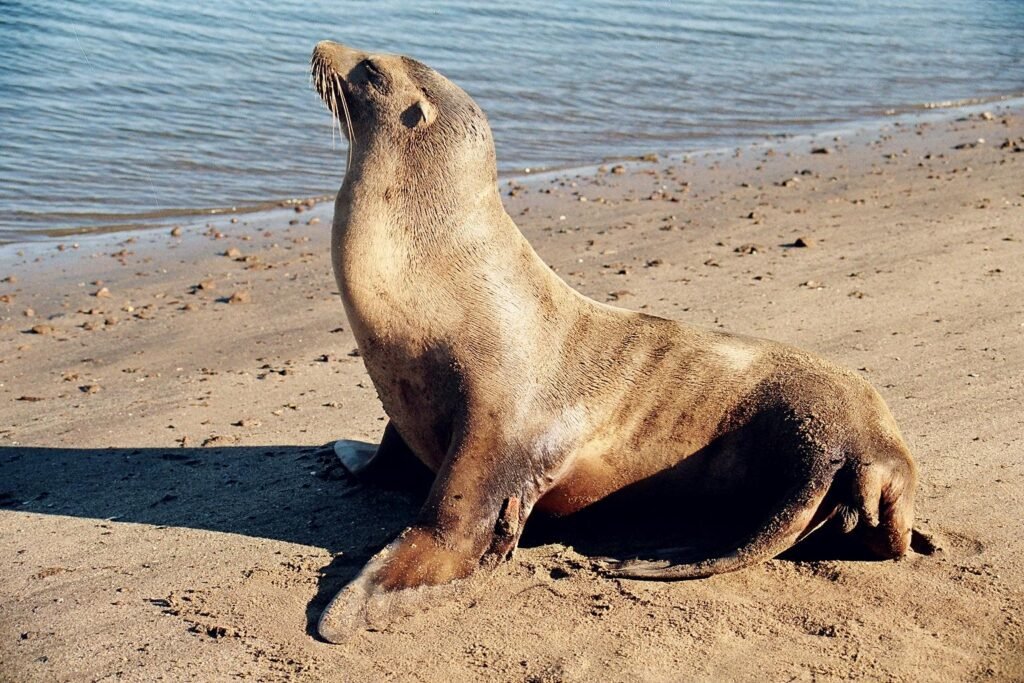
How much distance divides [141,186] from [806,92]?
9909 millimetres

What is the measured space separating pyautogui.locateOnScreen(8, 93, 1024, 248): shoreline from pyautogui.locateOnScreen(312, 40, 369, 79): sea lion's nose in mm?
5480

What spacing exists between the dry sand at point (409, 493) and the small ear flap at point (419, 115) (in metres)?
1.51

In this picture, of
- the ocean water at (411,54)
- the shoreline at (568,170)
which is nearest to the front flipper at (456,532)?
the shoreline at (568,170)

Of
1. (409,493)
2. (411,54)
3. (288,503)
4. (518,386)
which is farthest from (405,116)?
(411,54)

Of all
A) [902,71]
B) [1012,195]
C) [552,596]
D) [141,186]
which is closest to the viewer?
[552,596]

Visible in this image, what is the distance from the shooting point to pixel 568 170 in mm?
13078

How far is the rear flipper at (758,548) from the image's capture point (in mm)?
4652

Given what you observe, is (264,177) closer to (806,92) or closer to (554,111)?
(554,111)

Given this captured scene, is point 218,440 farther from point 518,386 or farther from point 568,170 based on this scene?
point 568,170

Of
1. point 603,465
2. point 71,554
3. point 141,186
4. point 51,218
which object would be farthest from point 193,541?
point 141,186

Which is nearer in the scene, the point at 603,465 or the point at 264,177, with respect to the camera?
the point at 603,465

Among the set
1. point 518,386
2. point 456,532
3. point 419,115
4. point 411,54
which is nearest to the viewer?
point 456,532

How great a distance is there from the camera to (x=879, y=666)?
4.12m

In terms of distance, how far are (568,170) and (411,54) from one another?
631cm
